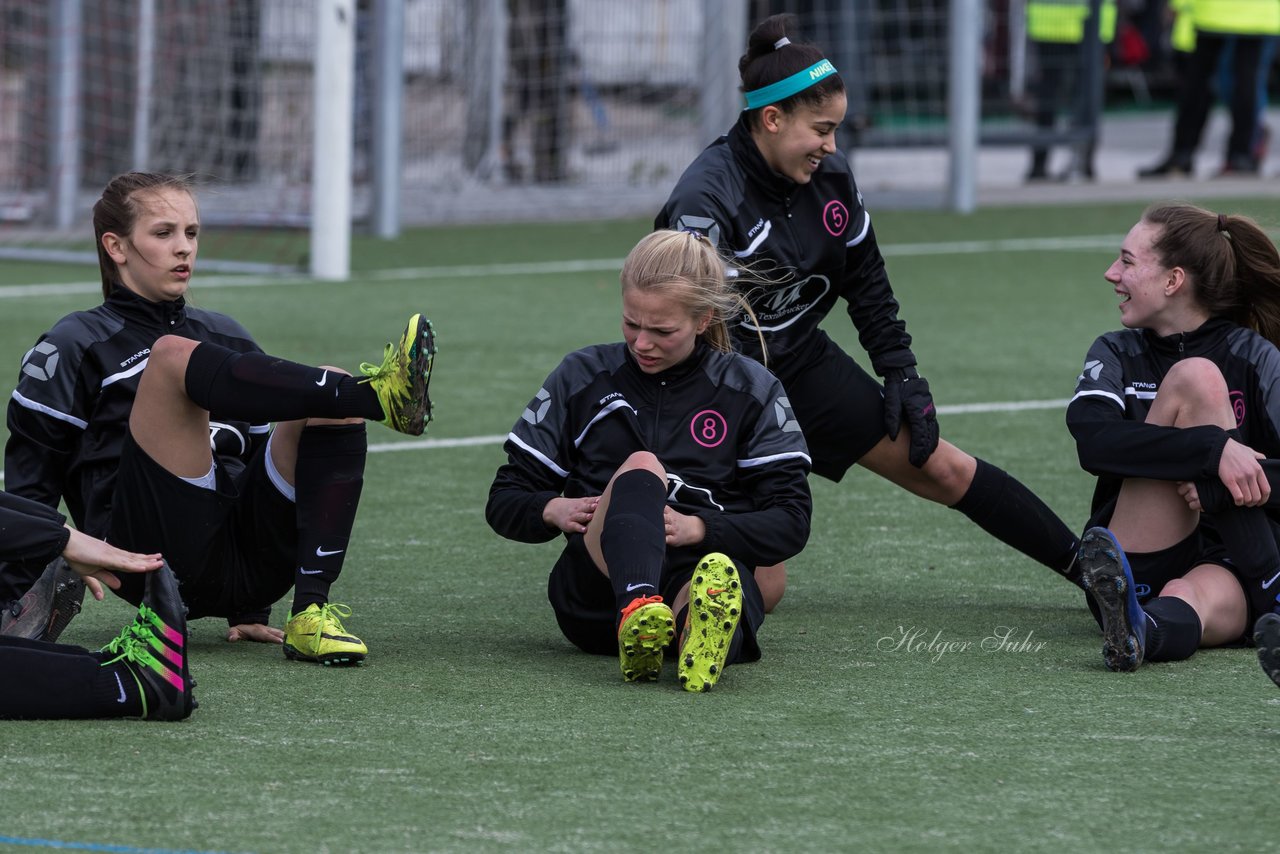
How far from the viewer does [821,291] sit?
15.5ft

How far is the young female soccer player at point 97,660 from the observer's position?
339 centimetres

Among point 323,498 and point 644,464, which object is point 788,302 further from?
point 323,498

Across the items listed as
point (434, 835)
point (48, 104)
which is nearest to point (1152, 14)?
point (48, 104)

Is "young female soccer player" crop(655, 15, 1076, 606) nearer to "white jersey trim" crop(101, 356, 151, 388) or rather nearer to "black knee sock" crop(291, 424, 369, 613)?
"black knee sock" crop(291, 424, 369, 613)

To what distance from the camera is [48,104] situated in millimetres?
12906

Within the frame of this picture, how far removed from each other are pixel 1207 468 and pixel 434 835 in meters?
1.89

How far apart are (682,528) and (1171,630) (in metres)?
0.96

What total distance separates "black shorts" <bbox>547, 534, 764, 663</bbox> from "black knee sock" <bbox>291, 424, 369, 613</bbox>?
44cm

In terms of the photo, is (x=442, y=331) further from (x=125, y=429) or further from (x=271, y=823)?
(x=271, y=823)

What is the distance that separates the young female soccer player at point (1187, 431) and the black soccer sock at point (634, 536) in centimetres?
82

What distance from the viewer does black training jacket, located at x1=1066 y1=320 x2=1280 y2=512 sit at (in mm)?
4047

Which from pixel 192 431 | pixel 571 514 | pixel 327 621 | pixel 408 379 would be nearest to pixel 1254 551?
pixel 571 514

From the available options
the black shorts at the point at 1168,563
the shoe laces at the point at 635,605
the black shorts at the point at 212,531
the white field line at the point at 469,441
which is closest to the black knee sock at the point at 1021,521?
the black shorts at the point at 1168,563

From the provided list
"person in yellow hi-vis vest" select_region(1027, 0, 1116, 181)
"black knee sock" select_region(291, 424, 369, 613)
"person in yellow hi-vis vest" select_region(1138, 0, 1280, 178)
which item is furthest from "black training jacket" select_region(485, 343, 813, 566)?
"person in yellow hi-vis vest" select_region(1027, 0, 1116, 181)
